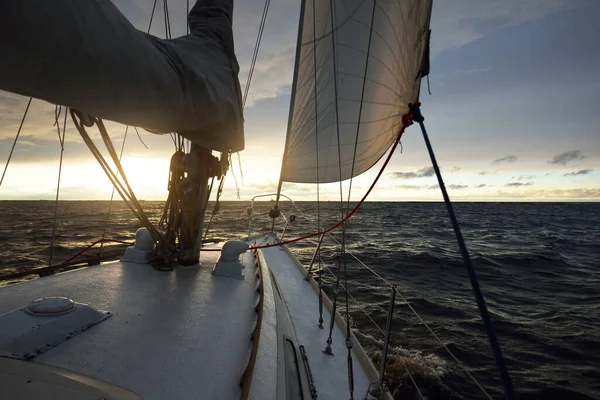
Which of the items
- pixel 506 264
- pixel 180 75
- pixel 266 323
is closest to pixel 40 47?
pixel 180 75

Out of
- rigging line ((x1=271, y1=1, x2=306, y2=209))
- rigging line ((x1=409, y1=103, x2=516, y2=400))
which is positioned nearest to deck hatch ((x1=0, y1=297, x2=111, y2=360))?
rigging line ((x1=409, y1=103, x2=516, y2=400))

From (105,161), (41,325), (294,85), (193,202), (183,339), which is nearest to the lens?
(41,325)

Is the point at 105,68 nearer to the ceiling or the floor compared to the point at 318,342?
nearer to the ceiling

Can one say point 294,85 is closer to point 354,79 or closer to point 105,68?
point 354,79

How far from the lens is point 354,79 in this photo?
435 centimetres

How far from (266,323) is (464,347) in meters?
5.31

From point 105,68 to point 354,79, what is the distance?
3672mm

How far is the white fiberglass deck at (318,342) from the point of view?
2715mm

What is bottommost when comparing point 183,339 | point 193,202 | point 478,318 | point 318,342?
point 478,318

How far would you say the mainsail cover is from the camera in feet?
11.0

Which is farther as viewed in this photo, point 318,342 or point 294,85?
point 294,85

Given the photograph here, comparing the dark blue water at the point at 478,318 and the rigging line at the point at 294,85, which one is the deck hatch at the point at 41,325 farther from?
the rigging line at the point at 294,85

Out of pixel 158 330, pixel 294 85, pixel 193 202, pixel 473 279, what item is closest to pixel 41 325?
pixel 158 330

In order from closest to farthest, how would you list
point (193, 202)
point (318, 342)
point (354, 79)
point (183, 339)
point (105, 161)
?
point (183, 339) < point (105, 161) < point (193, 202) < point (318, 342) < point (354, 79)
